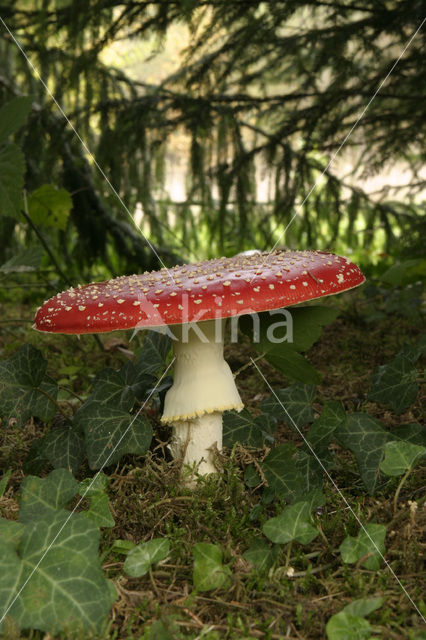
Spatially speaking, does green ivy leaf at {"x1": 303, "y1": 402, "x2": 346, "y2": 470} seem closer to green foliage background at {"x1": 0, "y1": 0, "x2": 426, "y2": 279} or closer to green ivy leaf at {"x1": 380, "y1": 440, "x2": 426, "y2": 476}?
green ivy leaf at {"x1": 380, "y1": 440, "x2": 426, "y2": 476}

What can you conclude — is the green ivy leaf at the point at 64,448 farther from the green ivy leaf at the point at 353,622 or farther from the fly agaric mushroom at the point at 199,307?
the green ivy leaf at the point at 353,622

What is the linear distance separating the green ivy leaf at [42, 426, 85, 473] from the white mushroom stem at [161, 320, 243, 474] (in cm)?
32

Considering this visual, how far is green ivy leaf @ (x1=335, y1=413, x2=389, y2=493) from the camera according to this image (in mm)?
1635

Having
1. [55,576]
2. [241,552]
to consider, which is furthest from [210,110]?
[55,576]

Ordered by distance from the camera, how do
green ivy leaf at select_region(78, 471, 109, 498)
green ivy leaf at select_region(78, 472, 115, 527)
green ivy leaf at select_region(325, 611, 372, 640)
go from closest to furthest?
green ivy leaf at select_region(325, 611, 372, 640) → green ivy leaf at select_region(78, 472, 115, 527) → green ivy leaf at select_region(78, 471, 109, 498)

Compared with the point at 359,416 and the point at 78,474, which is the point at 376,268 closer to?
the point at 359,416

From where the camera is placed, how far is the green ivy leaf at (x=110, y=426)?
5.64ft

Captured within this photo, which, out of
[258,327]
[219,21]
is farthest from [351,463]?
[219,21]

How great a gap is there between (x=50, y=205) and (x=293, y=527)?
207 centimetres

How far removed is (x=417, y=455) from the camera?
1489mm

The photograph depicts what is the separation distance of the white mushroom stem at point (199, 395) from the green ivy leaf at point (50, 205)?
1.32m

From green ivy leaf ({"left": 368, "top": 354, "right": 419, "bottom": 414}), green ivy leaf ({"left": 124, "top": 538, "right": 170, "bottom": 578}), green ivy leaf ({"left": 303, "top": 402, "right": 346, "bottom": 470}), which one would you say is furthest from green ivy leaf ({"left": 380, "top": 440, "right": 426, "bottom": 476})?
green ivy leaf ({"left": 124, "top": 538, "right": 170, "bottom": 578})

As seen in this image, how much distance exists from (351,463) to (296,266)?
0.80 m

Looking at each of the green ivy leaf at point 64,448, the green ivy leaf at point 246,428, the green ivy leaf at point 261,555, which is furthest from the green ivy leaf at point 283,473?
the green ivy leaf at point 64,448
